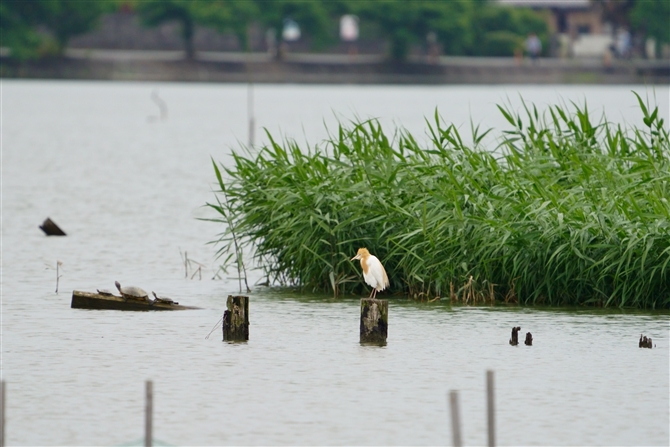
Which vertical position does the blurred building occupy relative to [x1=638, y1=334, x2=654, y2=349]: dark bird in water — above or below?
above

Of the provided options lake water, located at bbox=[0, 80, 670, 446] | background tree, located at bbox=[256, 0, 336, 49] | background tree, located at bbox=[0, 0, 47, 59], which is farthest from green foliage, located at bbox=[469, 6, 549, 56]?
lake water, located at bbox=[0, 80, 670, 446]

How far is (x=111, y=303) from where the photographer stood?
1683 cm

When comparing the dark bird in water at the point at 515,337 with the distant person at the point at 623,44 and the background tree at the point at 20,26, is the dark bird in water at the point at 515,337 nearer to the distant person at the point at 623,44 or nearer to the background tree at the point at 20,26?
the background tree at the point at 20,26

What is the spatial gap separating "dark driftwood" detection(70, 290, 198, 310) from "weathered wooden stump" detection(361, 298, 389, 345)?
3.06 metres

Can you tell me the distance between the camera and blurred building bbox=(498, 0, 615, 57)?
422ft

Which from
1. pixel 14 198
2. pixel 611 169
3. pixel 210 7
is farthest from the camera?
pixel 210 7

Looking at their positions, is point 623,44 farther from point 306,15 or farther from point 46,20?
point 46,20

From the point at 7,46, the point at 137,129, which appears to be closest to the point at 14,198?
the point at 137,129

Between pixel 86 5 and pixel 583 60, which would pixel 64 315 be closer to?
pixel 86 5

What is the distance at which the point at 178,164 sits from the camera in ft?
154

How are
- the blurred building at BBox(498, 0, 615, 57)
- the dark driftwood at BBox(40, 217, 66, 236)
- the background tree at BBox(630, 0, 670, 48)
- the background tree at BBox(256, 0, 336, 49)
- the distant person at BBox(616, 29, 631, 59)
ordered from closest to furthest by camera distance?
the dark driftwood at BBox(40, 217, 66, 236) < the background tree at BBox(256, 0, 336, 49) < the background tree at BBox(630, 0, 670, 48) < the distant person at BBox(616, 29, 631, 59) < the blurred building at BBox(498, 0, 615, 57)

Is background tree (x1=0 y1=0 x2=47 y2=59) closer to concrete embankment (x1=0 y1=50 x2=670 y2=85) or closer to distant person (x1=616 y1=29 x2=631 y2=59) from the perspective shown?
concrete embankment (x1=0 y1=50 x2=670 y2=85)

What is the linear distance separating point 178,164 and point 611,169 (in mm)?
30374

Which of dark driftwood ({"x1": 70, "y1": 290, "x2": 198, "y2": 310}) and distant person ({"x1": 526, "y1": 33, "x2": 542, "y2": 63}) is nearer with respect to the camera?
dark driftwood ({"x1": 70, "y1": 290, "x2": 198, "y2": 310})
